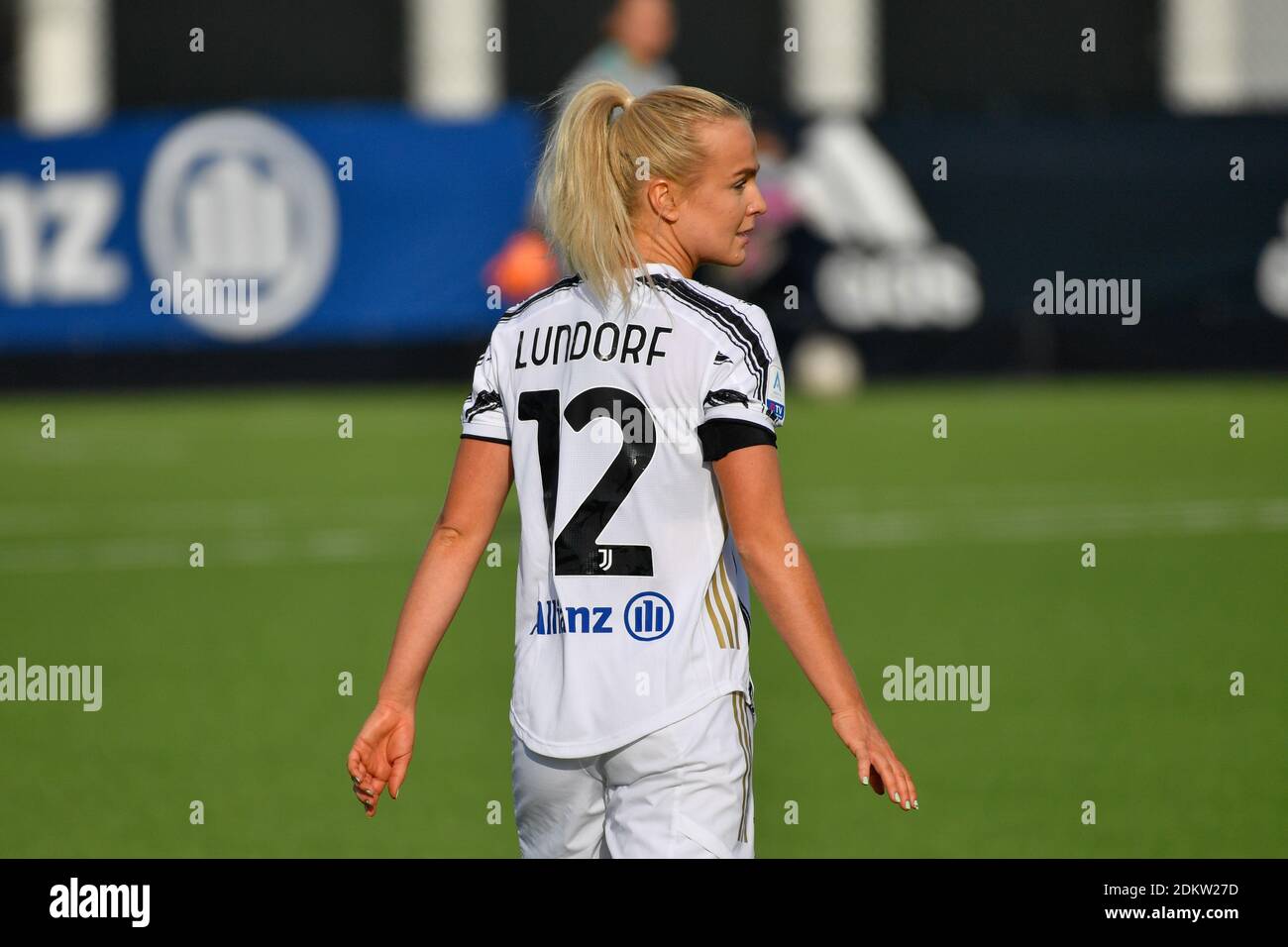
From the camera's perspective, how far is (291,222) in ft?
61.2

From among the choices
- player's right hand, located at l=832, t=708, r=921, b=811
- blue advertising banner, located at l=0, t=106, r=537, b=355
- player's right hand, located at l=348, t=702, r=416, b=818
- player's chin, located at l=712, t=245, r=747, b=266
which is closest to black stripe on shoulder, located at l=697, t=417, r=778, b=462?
player's chin, located at l=712, t=245, r=747, b=266

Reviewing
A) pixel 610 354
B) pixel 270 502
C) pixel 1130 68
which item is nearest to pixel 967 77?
pixel 1130 68

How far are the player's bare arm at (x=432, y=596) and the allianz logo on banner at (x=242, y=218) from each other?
49.8 ft

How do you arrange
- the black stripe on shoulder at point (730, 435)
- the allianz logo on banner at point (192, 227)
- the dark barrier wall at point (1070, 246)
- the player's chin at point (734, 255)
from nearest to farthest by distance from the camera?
the black stripe on shoulder at point (730, 435)
the player's chin at point (734, 255)
the dark barrier wall at point (1070, 246)
the allianz logo on banner at point (192, 227)

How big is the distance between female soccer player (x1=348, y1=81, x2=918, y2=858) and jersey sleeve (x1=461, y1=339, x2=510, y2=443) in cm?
4

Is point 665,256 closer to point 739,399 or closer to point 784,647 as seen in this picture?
point 739,399

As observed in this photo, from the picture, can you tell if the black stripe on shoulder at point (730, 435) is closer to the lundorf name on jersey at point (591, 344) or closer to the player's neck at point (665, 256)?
the lundorf name on jersey at point (591, 344)

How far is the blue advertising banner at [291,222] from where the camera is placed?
18844 mm

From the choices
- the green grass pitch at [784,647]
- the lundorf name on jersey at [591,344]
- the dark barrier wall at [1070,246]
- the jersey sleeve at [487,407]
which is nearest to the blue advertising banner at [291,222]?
the green grass pitch at [784,647]

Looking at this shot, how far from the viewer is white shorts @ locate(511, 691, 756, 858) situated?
3.41 metres

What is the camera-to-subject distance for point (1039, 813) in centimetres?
579

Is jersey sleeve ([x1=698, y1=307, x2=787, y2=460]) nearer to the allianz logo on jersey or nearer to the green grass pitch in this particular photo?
the allianz logo on jersey

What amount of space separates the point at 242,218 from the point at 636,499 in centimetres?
1550

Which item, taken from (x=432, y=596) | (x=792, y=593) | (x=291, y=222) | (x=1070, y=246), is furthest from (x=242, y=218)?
(x=792, y=593)
